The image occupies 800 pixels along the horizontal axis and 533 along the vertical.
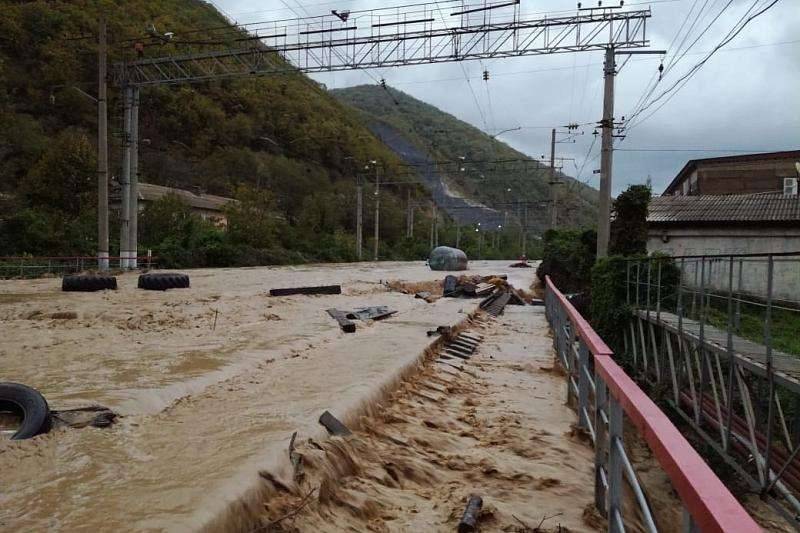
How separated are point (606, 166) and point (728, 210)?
10.4 metres

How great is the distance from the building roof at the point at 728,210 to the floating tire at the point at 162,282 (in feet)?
60.1

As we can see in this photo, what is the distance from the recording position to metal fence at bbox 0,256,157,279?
28.0 metres

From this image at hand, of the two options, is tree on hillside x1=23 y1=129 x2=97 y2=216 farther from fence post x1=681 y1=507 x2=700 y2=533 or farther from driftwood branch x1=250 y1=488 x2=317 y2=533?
fence post x1=681 y1=507 x2=700 y2=533

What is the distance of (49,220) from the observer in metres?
35.8

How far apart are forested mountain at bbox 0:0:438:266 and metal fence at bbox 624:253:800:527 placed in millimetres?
24937

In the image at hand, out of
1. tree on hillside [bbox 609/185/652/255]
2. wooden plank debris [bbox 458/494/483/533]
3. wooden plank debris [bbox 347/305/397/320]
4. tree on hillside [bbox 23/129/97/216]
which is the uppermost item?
tree on hillside [bbox 23/129/97/216]

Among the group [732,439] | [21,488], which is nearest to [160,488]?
[21,488]

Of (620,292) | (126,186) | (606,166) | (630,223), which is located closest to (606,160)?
(606,166)

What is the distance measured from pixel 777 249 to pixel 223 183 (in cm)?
6171

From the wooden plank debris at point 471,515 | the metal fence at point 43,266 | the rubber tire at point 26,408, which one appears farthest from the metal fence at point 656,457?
the metal fence at point 43,266

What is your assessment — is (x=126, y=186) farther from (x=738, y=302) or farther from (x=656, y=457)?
(x=656, y=457)

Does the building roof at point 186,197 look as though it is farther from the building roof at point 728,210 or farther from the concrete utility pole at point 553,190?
the building roof at point 728,210

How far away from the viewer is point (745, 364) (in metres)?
7.49

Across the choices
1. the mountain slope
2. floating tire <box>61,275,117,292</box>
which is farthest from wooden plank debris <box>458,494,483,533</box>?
the mountain slope
